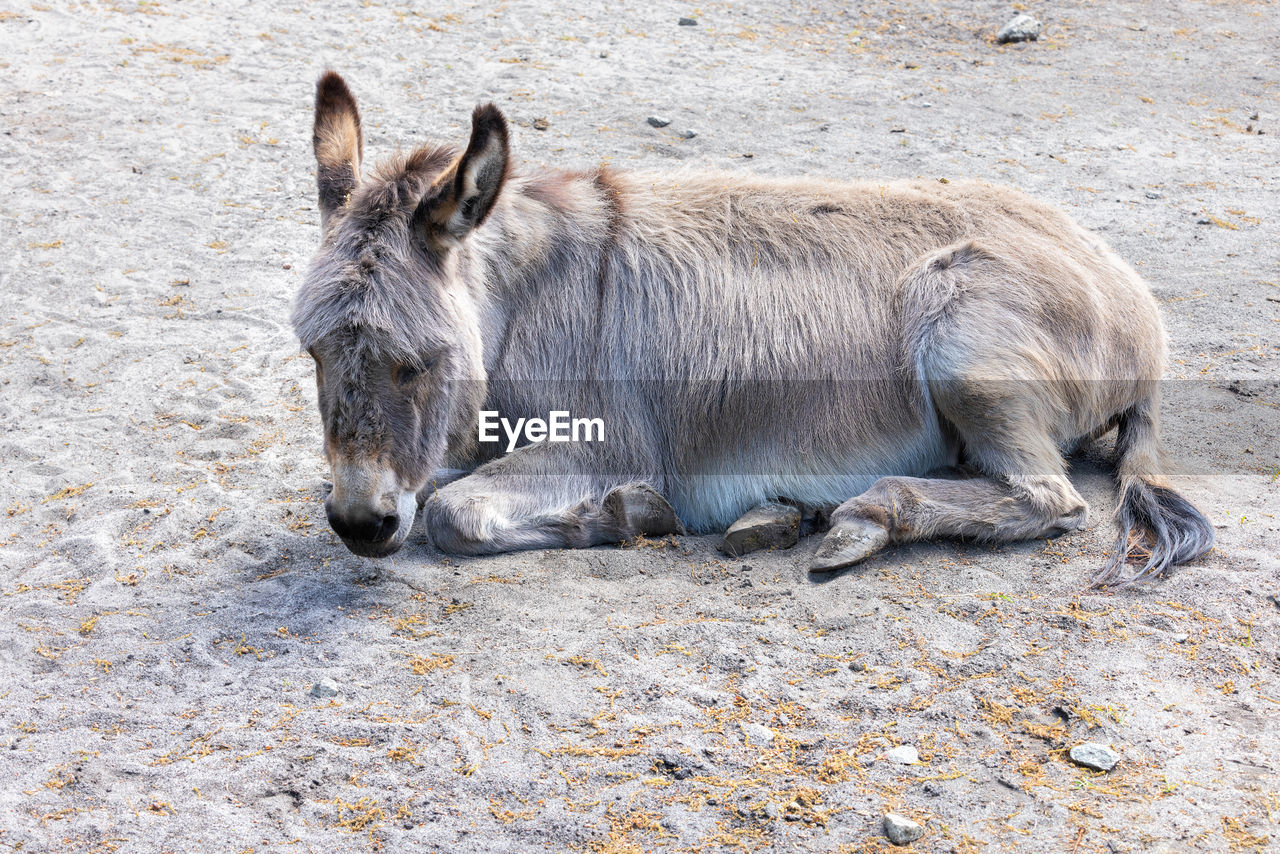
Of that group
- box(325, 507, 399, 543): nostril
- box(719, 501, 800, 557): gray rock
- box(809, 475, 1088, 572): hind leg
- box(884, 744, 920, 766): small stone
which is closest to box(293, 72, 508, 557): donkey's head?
box(325, 507, 399, 543): nostril

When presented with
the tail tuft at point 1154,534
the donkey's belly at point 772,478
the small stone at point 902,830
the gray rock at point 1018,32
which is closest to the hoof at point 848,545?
the donkey's belly at point 772,478

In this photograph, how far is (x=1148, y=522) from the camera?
14.4ft

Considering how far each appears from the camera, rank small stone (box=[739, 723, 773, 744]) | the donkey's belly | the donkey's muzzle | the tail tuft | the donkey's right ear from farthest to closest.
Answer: the donkey's belly < the donkey's right ear < the tail tuft < the donkey's muzzle < small stone (box=[739, 723, 773, 744])

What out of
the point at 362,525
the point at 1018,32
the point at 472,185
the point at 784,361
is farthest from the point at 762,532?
the point at 1018,32

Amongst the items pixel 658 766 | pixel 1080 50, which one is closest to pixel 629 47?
pixel 1080 50

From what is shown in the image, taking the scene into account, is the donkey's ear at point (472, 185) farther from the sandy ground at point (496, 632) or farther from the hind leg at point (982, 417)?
the hind leg at point (982, 417)

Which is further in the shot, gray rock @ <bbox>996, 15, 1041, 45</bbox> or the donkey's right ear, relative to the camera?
gray rock @ <bbox>996, 15, 1041, 45</bbox>

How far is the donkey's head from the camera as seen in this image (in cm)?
377

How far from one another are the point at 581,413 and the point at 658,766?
197cm

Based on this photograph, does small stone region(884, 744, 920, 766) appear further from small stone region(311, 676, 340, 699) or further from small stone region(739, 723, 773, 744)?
small stone region(311, 676, 340, 699)

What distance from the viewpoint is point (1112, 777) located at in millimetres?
3037

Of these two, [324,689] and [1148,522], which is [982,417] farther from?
[324,689]

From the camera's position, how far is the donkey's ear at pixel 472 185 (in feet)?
12.4

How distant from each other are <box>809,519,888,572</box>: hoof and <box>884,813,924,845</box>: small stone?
1.45 metres
